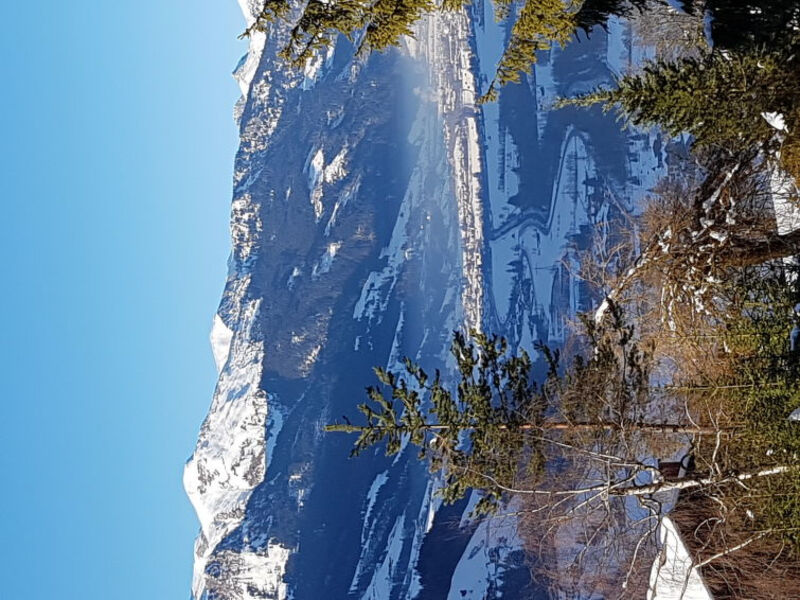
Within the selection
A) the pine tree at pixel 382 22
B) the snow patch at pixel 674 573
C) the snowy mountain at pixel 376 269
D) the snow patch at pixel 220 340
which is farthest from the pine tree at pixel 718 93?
the snow patch at pixel 220 340

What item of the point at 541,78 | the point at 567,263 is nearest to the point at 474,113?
the point at 541,78

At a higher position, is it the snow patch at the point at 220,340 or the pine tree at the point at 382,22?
the snow patch at the point at 220,340

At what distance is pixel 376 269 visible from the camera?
169ft

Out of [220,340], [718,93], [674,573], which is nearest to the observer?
[718,93]

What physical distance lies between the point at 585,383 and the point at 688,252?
17.6 ft

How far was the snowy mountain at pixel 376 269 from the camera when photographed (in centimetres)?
3800

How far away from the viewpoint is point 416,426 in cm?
1043

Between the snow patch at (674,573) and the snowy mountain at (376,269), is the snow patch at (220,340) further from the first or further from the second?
the snow patch at (674,573)

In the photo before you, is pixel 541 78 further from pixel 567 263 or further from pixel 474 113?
pixel 567 263

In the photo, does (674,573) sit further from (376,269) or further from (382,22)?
(376,269)

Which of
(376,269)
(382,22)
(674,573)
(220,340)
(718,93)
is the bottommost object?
(674,573)

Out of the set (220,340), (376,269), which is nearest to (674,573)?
(376,269)

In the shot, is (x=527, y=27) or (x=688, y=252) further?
(x=688, y=252)

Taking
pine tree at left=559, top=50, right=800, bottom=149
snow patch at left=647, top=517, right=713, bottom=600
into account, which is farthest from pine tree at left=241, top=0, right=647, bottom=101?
snow patch at left=647, top=517, right=713, bottom=600
